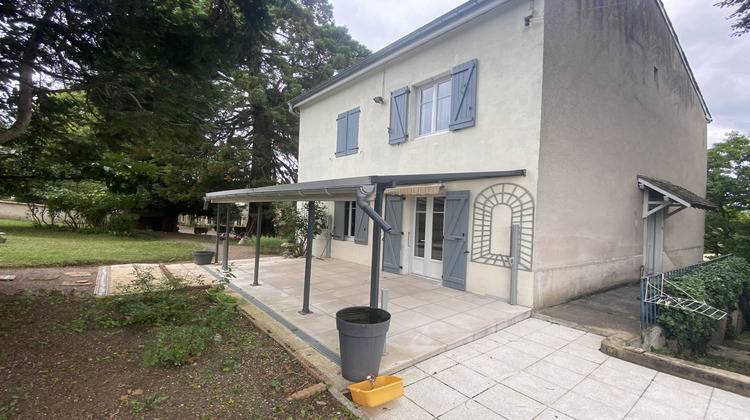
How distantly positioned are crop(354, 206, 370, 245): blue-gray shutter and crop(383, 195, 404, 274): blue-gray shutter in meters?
1.11

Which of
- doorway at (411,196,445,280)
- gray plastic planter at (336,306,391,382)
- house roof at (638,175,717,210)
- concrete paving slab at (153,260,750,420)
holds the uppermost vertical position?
house roof at (638,175,717,210)

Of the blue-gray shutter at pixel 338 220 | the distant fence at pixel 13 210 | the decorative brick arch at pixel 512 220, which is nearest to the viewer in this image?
the decorative brick arch at pixel 512 220

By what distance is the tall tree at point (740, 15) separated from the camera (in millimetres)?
7995

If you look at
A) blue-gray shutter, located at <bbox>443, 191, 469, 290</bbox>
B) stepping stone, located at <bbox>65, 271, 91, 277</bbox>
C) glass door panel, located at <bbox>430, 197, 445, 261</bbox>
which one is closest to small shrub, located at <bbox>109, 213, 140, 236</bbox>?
stepping stone, located at <bbox>65, 271, 91, 277</bbox>

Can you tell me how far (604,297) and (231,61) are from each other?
899 cm

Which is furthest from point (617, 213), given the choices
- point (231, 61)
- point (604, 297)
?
point (231, 61)

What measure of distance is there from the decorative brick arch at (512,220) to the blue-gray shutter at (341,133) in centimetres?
564

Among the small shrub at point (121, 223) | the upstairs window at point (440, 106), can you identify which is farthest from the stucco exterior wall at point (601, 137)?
the small shrub at point (121, 223)

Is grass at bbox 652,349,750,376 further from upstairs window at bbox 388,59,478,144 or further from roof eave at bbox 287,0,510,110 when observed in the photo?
roof eave at bbox 287,0,510,110

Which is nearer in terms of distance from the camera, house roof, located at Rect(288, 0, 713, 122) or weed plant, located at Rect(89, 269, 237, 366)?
weed plant, located at Rect(89, 269, 237, 366)

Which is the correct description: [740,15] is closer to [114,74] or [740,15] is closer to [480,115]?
Result: [480,115]

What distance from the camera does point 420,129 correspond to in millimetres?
8648

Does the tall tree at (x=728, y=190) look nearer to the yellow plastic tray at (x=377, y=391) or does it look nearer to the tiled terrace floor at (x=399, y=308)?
the tiled terrace floor at (x=399, y=308)

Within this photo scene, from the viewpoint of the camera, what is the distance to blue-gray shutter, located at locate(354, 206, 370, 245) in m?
10.3
